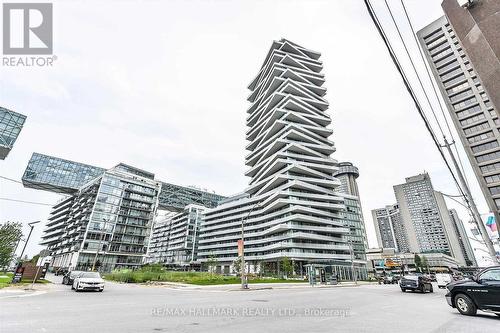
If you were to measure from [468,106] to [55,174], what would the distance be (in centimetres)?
12770

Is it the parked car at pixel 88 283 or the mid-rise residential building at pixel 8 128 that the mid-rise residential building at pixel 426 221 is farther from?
the mid-rise residential building at pixel 8 128

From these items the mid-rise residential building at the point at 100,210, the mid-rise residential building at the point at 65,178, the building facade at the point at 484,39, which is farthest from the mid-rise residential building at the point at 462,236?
the building facade at the point at 484,39

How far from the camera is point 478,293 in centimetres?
933

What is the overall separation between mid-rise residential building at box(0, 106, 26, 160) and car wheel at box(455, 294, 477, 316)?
3615 inches

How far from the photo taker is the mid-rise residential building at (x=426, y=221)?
154875 millimetres

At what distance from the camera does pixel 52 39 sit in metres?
18.5

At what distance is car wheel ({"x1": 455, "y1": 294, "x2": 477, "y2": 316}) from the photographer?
9.42 meters

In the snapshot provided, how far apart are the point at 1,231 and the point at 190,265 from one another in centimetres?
7239

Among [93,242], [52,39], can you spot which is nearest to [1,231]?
[93,242]

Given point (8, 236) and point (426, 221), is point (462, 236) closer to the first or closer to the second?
point (426, 221)

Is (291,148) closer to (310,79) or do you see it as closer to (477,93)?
(310,79)

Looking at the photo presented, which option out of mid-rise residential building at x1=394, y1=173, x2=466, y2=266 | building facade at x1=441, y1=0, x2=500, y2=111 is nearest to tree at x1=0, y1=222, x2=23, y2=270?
building facade at x1=441, y1=0, x2=500, y2=111

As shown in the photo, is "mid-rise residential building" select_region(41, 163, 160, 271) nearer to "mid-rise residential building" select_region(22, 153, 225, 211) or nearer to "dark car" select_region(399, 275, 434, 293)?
"mid-rise residential building" select_region(22, 153, 225, 211)

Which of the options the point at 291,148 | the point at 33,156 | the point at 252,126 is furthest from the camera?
the point at 252,126
